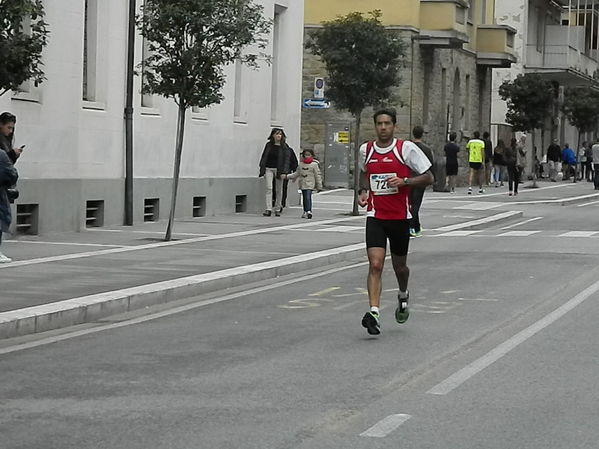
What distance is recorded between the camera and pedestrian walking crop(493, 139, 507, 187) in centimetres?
5100

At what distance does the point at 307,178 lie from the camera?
30609 mm

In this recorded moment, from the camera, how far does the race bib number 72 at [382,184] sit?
12.6 metres

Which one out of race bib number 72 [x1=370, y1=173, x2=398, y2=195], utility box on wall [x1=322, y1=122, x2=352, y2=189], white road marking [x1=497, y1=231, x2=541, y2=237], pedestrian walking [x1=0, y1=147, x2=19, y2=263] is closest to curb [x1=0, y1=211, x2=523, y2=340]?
pedestrian walking [x1=0, y1=147, x2=19, y2=263]

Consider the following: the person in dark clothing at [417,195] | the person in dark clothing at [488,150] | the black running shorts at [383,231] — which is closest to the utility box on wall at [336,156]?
the person in dark clothing at [488,150]

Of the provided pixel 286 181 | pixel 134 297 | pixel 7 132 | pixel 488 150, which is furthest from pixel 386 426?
pixel 488 150

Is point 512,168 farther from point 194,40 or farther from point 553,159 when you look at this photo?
point 194,40

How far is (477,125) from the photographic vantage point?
56.9 metres

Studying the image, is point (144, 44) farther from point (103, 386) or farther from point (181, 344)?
point (103, 386)

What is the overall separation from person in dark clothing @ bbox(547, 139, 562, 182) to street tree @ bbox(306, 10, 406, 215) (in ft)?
98.0

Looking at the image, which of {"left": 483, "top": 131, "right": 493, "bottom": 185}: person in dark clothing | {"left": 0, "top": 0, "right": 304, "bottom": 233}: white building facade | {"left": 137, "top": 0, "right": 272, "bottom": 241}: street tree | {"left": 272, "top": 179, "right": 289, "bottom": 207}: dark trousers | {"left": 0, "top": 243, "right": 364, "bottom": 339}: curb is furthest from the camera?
{"left": 483, "top": 131, "right": 493, "bottom": 185}: person in dark clothing

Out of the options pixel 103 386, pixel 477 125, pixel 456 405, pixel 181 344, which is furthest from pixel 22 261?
pixel 477 125

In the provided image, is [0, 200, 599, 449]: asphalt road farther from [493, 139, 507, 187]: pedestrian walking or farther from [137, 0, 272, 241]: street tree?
[493, 139, 507, 187]: pedestrian walking

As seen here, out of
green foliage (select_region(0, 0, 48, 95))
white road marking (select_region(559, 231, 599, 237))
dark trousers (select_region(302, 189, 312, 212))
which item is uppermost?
green foliage (select_region(0, 0, 48, 95))

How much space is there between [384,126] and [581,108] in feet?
174
